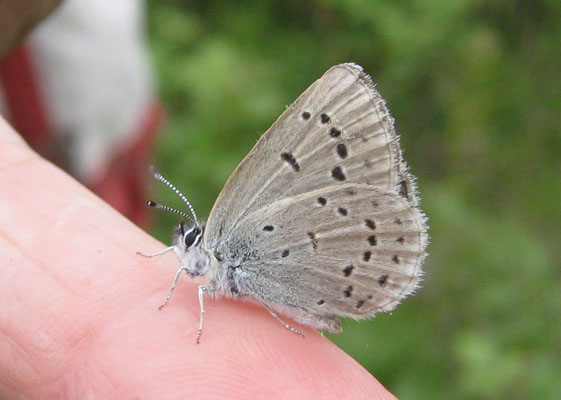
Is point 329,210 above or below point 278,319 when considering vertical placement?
above

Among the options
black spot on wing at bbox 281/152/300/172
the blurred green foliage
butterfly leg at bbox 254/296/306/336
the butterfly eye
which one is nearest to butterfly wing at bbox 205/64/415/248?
black spot on wing at bbox 281/152/300/172

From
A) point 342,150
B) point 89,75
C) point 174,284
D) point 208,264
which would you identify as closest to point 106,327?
point 174,284

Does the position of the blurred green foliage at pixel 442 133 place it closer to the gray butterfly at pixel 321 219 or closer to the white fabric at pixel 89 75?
the white fabric at pixel 89 75

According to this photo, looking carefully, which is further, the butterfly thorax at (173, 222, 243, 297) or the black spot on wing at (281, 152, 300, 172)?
→ the butterfly thorax at (173, 222, 243, 297)

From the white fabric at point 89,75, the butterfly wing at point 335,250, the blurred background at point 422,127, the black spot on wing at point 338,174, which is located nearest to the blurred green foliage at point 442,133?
the blurred background at point 422,127

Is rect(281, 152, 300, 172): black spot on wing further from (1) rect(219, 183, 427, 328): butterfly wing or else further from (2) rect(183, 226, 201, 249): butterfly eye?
(2) rect(183, 226, 201, 249): butterfly eye

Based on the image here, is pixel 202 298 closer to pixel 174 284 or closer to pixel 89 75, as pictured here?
pixel 174 284
